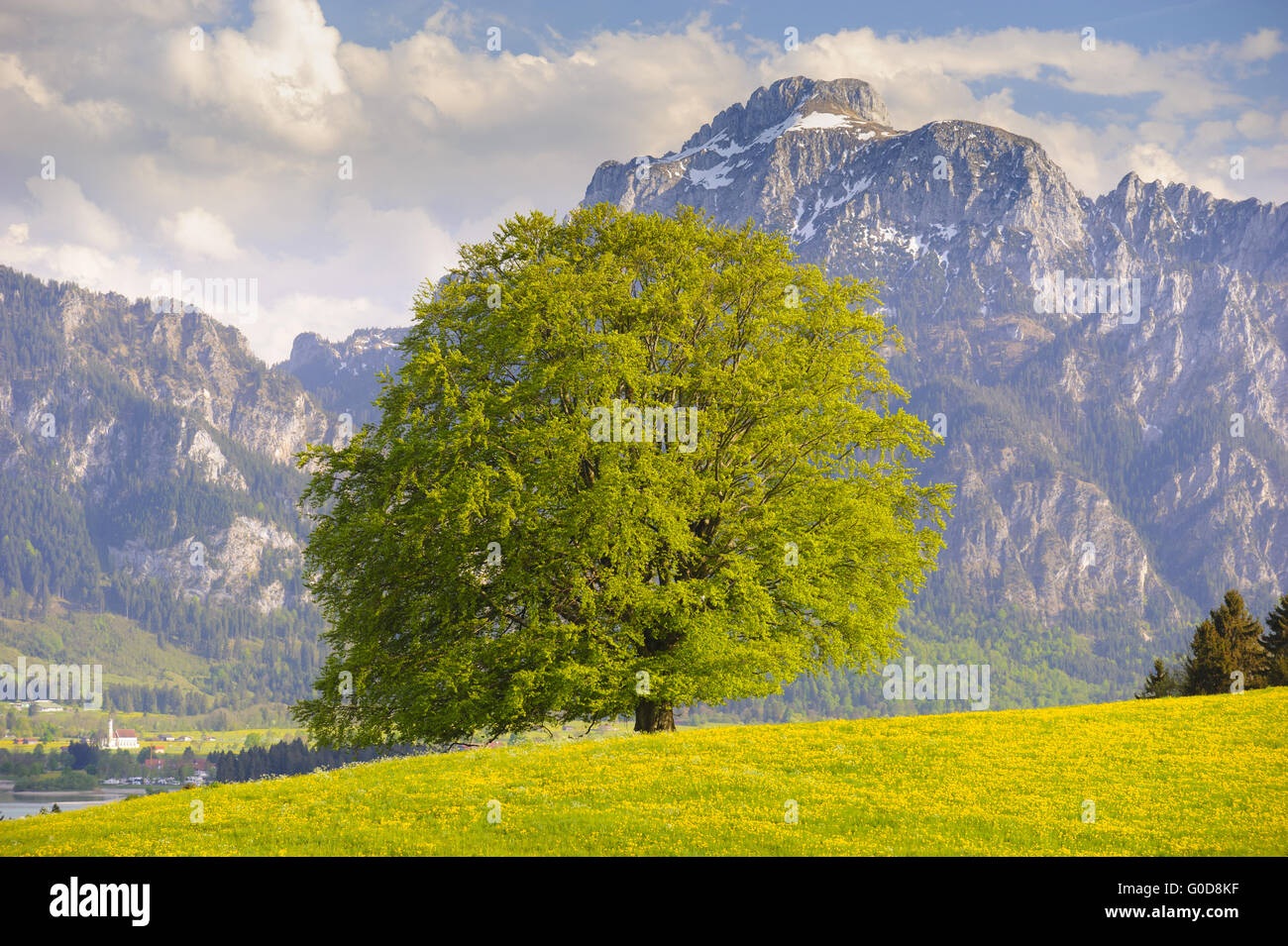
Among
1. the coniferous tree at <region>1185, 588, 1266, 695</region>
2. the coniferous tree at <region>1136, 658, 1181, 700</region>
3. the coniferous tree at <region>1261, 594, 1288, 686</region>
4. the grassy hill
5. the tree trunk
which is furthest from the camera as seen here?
the coniferous tree at <region>1136, 658, 1181, 700</region>

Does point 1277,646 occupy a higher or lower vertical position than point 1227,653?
higher

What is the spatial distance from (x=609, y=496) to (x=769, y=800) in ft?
38.6

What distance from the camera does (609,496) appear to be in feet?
113

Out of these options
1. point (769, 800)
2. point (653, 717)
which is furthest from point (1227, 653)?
point (769, 800)

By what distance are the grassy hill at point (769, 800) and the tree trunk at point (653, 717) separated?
2217 mm

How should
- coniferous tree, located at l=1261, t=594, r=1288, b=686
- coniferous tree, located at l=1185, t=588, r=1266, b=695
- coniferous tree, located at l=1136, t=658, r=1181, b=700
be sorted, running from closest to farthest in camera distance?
coniferous tree, located at l=1261, t=594, r=1288, b=686
coniferous tree, located at l=1185, t=588, r=1266, b=695
coniferous tree, located at l=1136, t=658, r=1181, b=700

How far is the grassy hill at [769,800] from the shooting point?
22.7 meters

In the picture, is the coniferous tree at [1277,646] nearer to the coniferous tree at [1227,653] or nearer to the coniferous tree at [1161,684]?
the coniferous tree at [1227,653]

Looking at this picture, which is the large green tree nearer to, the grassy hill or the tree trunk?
the tree trunk

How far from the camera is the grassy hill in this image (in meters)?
22.7

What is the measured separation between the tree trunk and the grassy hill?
2217 mm

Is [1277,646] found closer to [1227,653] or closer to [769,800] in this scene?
[1227,653]

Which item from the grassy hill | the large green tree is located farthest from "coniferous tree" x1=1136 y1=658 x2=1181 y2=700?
the large green tree

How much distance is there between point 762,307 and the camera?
40719 mm
